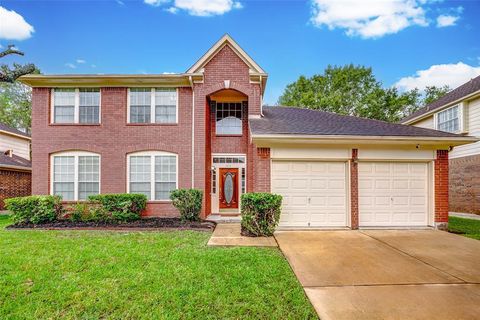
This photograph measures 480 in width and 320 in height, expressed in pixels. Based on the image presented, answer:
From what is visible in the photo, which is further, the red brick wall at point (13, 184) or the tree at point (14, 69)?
the tree at point (14, 69)

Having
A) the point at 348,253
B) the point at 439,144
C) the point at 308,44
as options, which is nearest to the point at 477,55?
the point at 308,44

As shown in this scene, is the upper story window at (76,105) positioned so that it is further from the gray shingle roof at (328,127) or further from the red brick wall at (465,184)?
the red brick wall at (465,184)

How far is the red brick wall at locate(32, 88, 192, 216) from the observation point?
1038 cm

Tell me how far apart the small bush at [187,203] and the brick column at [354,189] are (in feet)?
18.2

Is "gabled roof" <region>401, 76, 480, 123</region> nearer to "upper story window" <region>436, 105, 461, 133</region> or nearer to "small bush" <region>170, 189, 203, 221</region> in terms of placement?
"upper story window" <region>436, 105, 461, 133</region>

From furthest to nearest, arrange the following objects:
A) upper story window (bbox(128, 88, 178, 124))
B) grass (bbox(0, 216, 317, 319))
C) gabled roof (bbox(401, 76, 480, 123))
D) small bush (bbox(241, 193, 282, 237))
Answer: gabled roof (bbox(401, 76, 480, 123)) → upper story window (bbox(128, 88, 178, 124)) → small bush (bbox(241, 193, 282, 237)) → grass (bbox(0, 216, 317, 319))

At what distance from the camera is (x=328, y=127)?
8.77 metres

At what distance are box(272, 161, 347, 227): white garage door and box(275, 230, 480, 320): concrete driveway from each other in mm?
940

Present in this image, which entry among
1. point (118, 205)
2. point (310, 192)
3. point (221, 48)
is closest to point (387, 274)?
point (310, 192)

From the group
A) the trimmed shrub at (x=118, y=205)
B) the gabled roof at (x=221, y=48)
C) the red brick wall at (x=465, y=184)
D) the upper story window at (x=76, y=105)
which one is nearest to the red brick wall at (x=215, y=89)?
the gabled roof at (x=221, y=48)

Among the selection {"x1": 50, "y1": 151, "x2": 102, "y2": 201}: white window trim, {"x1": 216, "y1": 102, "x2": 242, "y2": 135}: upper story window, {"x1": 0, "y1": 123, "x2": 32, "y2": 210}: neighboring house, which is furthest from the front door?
{"x1": 0, "y1": 123, "x2": 32, "y2": 210}: neighboring house

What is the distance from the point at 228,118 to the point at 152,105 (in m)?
3.42

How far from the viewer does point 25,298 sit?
3.52 metres

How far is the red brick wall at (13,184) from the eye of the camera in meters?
13.6
